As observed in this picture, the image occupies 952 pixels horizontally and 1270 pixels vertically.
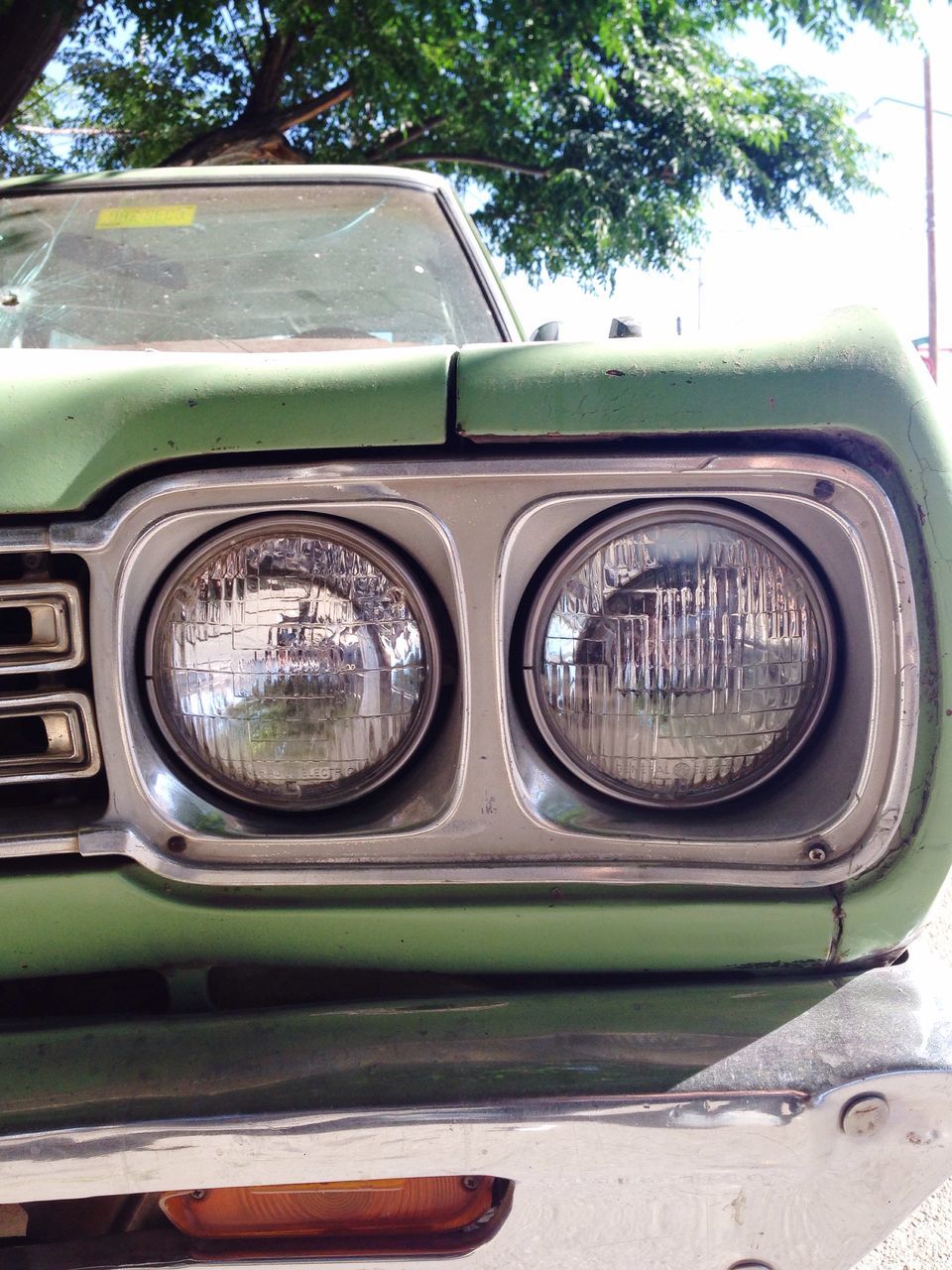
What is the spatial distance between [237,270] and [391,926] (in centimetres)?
188

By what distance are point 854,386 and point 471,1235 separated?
3.04 feet

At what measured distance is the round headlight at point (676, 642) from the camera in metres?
1.04

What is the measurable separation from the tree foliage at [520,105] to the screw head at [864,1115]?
310 inches

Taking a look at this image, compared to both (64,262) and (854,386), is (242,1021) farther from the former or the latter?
(64,262)

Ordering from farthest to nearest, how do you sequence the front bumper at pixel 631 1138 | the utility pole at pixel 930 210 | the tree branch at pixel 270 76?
the utility pole at pixel 930 210, the tree branch at pixel 270 76, the front bumper at pixel 631 1138

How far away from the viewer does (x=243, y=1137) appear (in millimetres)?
931

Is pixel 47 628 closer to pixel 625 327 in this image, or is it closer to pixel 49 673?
pixel 49 673

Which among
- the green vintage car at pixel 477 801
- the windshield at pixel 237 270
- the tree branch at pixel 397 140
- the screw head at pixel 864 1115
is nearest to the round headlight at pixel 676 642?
the green vintage car at pixel 477 801

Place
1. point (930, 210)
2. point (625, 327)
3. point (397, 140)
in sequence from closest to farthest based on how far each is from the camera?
point (625, 327) → point (397, 140) → point (930, 210)

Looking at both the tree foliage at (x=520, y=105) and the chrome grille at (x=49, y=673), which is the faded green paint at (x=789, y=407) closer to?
the chrome grille at (x=49, y=673)

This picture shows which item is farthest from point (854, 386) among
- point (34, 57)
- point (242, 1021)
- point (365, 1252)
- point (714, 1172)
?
point (34, 57)

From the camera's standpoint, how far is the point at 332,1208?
1090mm

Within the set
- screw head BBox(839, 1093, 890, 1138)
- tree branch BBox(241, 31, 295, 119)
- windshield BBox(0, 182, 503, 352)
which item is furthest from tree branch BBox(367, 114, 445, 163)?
screw head BBox(839, 1093, 890, 1138)

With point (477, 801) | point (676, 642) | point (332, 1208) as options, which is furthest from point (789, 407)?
point (332, 1208)
